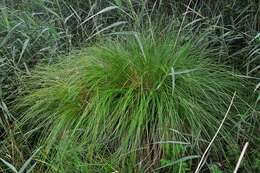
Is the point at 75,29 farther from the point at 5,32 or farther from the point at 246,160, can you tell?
the point at 246,160

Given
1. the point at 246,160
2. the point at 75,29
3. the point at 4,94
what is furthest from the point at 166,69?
the point at 75,29

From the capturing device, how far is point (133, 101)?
204 cm

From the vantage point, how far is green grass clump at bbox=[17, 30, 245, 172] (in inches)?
76.3

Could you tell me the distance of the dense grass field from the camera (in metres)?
1.93

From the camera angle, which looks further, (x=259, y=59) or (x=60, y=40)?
(x=60, y=40)

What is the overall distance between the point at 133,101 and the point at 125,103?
0.05m

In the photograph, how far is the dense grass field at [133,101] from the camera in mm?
1935

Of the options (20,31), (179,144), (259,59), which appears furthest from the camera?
(20,31)

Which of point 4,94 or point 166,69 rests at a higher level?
point 166,69

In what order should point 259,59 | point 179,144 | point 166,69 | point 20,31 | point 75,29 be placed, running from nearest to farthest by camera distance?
point 179,144, point 166,69, point 259,59, point 20,31, point 75,29

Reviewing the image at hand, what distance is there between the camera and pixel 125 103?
201 centimetres

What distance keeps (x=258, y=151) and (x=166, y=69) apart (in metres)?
0.53

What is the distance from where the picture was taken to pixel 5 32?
9.07 feet

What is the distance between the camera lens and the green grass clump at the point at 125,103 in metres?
1.94
